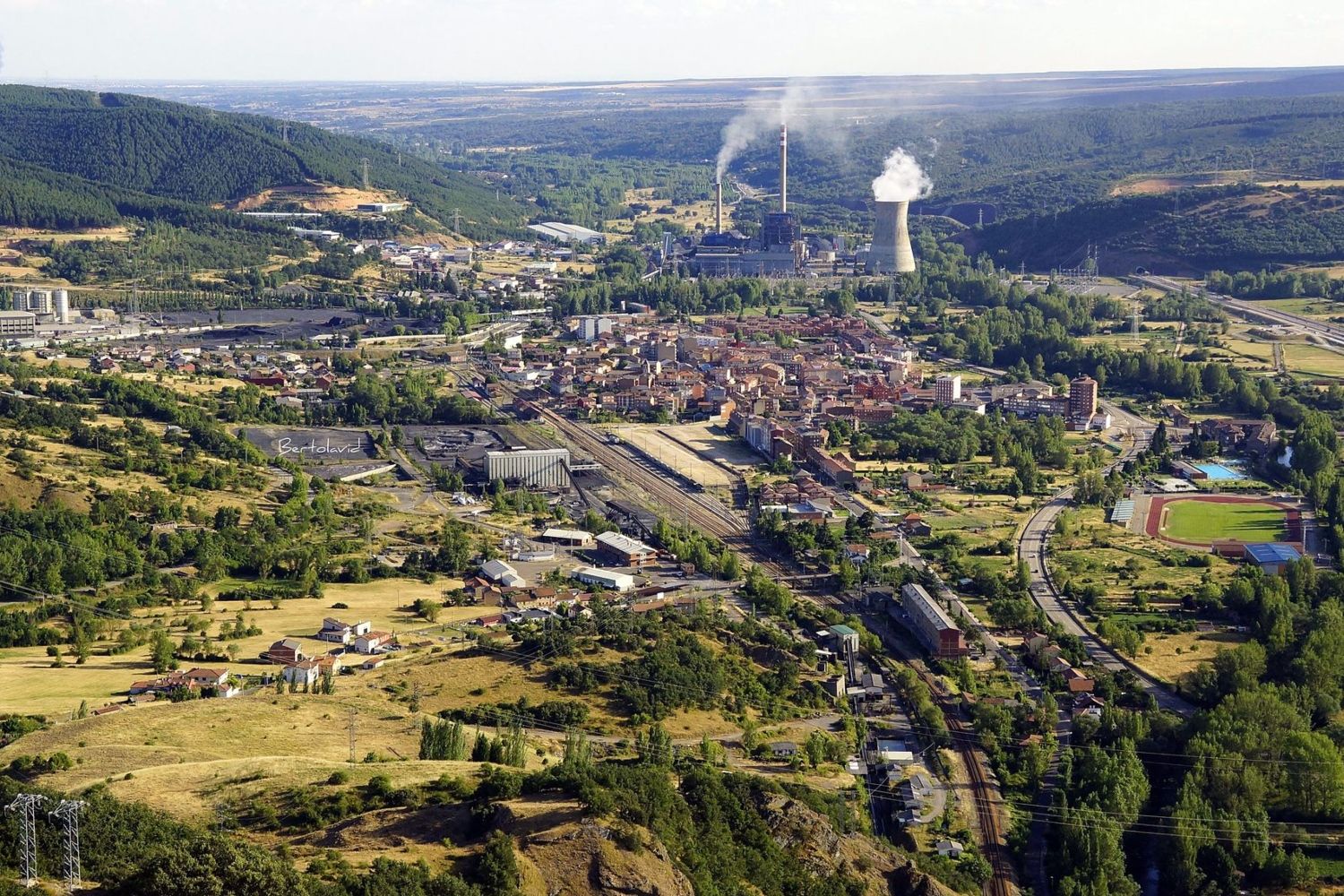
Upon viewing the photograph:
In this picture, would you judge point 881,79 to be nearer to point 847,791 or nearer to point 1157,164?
point 1157,164

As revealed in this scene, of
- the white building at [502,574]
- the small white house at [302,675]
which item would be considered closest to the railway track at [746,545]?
the white building at [502,574]

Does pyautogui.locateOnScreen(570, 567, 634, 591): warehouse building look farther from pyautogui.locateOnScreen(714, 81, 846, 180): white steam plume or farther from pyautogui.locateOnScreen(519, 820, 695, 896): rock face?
pyautogui.locateOnScreen(714, 81, 846, 180): white steam plume

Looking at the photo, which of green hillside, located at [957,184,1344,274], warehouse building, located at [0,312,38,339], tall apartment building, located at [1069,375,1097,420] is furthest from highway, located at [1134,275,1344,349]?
warehouse building, located at [0,312,38,339]

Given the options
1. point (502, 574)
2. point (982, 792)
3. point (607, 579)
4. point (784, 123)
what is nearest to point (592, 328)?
point (502, 574)

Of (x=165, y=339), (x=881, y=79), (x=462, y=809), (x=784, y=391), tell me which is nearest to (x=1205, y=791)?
(x=462, y=809)

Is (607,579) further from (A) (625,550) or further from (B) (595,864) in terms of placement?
(B) (595,864)

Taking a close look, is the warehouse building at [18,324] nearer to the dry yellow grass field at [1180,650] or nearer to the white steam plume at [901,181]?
the white steam plume at [901,181]

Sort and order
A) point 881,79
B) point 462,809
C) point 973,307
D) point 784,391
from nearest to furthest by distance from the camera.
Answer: point 462,809 → point 784,391 → point 973,307 → point 881,79
